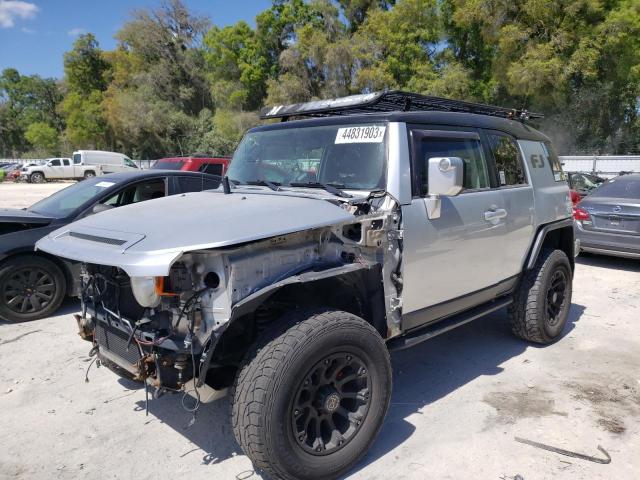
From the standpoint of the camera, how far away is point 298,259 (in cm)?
279

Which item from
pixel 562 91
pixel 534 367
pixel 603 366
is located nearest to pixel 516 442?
pixel 534 367

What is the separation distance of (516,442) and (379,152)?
6.83ft

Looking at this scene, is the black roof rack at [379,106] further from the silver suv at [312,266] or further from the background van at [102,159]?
the background van at [102,159]

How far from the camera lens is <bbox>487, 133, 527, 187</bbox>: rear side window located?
416 cm

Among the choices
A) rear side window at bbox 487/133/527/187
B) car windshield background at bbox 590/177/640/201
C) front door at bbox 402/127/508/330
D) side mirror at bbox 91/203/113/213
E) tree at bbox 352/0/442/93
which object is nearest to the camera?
front door at bbox 402/127/508/330

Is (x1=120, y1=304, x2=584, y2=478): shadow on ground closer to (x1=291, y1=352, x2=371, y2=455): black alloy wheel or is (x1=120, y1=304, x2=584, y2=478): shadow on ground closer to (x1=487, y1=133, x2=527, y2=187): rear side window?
(x1=291, y1=352, x2=371, y2=455): black alloy wheel

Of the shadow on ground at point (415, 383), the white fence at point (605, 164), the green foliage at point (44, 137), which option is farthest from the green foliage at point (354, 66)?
the shadow on ground at point (415, 383)

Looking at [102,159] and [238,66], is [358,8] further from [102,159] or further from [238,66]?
[102,159]

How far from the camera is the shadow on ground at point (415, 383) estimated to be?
10.4ft

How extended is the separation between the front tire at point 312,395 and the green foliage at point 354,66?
941 inches

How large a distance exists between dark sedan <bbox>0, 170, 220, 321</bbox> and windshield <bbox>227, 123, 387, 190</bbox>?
2438mm

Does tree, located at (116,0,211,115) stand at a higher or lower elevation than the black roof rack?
higher

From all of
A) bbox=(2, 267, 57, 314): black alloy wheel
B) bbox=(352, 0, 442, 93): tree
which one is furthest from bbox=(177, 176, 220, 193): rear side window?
bbox=(352, 0, 442, 93): tree

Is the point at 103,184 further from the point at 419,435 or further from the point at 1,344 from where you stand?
the point at 419,435
